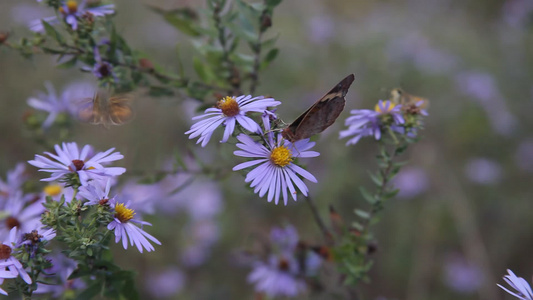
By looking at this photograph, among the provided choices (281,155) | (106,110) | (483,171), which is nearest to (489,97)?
(483,171)

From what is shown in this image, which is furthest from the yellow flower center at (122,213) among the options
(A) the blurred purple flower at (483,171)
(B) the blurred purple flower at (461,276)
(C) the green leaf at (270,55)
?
(A) the blurred purple flower at (483,171)

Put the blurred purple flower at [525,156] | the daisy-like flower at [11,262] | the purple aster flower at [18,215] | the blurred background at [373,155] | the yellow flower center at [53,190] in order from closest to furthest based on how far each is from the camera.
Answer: the daisy-like flower at [11,262]
the purple aster flower at [18,215]
the yellow flower center at [53,190]
the blurred background at [373,155]
the blurred purple flower at [525,156]

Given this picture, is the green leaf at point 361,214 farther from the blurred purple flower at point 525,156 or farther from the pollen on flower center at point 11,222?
the blurred purple flower at point 525,156

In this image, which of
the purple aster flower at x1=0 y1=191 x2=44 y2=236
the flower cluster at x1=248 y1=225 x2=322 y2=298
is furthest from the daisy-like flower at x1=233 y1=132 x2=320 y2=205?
the purple aster flower at x1=0 y1=191 x2=44 y2=236

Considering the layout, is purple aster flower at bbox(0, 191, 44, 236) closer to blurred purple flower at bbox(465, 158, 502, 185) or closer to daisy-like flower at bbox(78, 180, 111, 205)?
daisy-like flower at bbox(78, 180, 111, 205)

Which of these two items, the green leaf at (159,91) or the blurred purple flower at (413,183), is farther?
the blurred purple flower at (413,183)

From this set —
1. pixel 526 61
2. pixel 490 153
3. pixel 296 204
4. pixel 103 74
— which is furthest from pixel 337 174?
pixel 526 61
